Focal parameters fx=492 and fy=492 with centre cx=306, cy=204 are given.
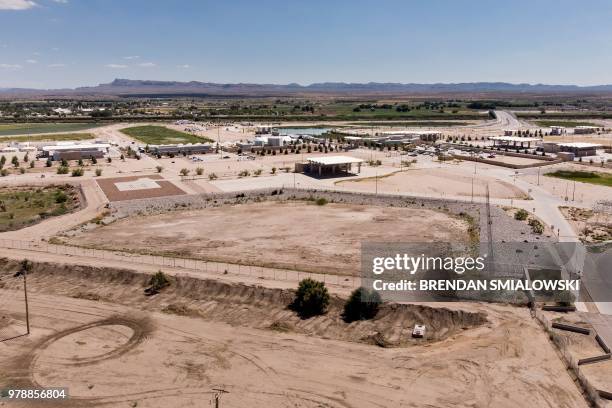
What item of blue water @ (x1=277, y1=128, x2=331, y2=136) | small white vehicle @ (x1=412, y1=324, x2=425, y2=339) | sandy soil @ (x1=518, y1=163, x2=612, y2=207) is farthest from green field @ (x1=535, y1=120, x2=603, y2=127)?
small white vehicle @ (x1=412, y1=324, x2=425, y2=339)

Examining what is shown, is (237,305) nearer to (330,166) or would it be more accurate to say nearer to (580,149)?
(330,166)

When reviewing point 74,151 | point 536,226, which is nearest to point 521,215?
point 536,226

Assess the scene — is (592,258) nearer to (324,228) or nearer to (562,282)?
(562,282)

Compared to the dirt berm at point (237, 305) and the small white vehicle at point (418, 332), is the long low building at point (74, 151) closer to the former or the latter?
the dirt berm at point (237, 305)

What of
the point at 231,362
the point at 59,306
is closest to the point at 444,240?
the point at 231,362

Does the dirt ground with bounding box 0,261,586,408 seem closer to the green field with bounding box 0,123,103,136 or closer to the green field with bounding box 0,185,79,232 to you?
the green field with bounding box 0,185,79,232
